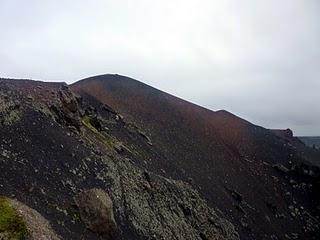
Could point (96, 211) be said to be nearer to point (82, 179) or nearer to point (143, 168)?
point (82, 179)

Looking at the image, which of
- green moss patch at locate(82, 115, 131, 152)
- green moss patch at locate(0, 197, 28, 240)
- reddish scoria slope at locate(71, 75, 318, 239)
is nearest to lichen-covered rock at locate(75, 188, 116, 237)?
green moss patch at locate(0, 197, 28, 240)

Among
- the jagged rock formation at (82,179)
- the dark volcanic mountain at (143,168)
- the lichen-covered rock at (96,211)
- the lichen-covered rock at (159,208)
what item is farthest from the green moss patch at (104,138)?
the lichen-covered rock at (96,211)

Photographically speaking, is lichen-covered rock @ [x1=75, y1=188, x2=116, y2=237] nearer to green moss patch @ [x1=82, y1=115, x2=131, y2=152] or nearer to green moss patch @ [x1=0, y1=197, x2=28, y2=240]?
green moss patch @ [x1=0, y1=197, x2=28, y2=240]

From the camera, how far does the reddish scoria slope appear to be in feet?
151

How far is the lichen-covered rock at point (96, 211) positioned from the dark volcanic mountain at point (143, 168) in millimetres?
63

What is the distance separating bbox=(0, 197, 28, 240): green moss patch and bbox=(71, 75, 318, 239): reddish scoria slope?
63.5 ft

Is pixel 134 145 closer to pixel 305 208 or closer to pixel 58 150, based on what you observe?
pixel 58 150

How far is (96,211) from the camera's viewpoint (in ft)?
85.3

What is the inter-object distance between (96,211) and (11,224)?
A: 673cm

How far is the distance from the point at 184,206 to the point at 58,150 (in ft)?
41.8

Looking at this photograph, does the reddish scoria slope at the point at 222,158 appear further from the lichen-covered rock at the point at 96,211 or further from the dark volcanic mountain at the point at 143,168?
the lichen-covered rock at the point at 96,211

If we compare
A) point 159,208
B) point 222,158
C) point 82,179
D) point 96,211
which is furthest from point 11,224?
point 222,158

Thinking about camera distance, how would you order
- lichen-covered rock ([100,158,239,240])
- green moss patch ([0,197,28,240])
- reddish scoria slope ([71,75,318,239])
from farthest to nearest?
reddish scoria slope ([71,75,318,239])
lichen-covered rock ([100,158,239,240])
green moss patch ([0,197,28,240])

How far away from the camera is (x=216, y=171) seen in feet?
171
